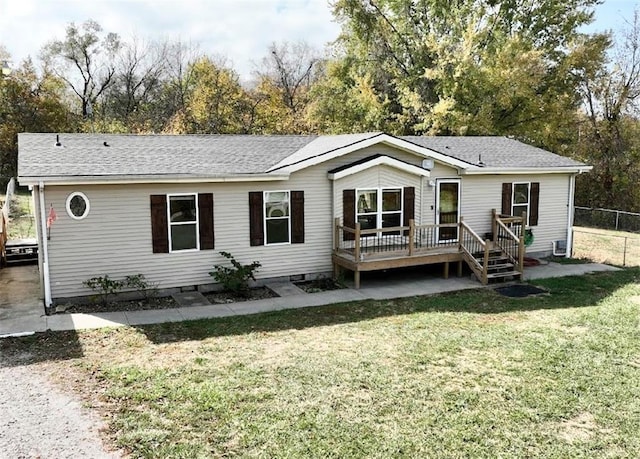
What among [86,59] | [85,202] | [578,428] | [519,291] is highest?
[86,59]

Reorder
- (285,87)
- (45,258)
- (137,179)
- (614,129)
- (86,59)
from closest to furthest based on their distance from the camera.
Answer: (45,258)
(137,179)
(614,129)
(86,59)
(285,87)

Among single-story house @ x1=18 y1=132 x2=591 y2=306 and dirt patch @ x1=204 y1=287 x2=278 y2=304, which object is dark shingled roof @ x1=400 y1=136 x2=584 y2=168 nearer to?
single-story house @ x1=18 y1=132 x2=591 y2=306

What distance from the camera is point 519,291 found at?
40.8 feet

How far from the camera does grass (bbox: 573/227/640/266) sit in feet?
54.3

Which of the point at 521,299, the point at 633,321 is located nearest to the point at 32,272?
the point at 521,299

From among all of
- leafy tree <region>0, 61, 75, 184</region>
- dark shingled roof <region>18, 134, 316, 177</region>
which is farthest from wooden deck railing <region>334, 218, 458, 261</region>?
leafy tree <region>0, 61, 75, 184</region>

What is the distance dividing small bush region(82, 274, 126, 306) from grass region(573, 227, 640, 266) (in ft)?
45.8

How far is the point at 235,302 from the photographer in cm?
1135

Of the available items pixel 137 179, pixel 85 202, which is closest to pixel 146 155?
pixel 137 179

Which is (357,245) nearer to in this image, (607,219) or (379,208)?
(379,208)

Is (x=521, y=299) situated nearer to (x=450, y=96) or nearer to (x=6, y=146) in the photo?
(x=450, y=96)

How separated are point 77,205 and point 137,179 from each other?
1.31 m

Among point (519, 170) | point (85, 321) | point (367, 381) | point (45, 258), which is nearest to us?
point (367, 381)

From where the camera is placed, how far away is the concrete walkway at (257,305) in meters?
9.55
